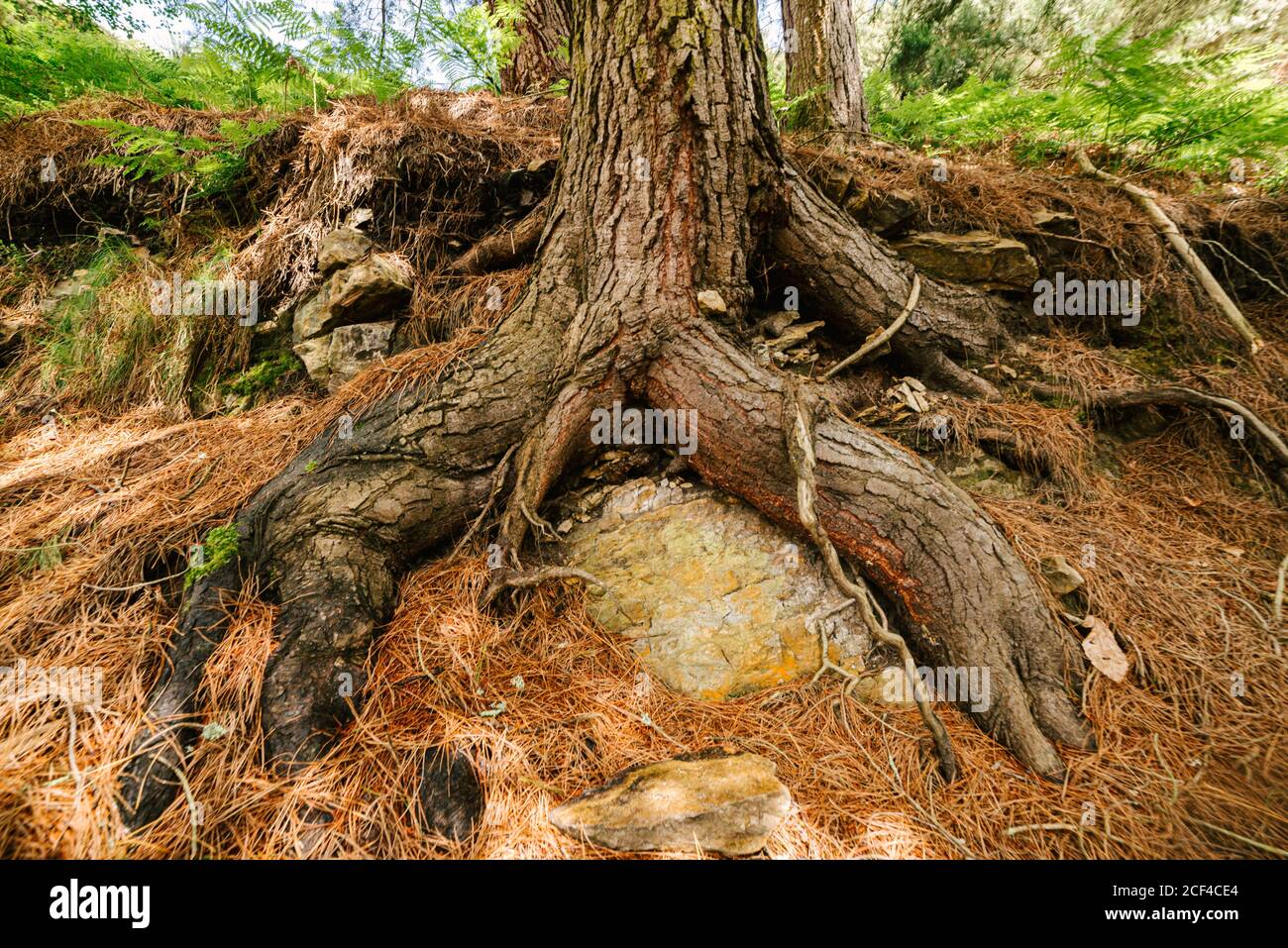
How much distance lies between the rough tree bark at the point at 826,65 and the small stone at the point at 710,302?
268cm

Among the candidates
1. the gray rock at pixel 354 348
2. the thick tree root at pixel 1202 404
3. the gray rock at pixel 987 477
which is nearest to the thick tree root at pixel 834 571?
the gray rock at pixel 987 477

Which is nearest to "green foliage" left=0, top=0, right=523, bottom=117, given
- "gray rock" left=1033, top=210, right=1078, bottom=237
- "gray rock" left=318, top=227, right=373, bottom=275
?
"gray rock" left=318, top=227, right=373, bottom=275

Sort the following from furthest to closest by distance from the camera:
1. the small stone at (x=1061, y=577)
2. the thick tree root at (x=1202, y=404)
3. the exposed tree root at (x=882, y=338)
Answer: the exposed tree root at (x=882, y=338)
the thick tree root at (x=1202, y=404)
the small stone at (x=1061, y=577)

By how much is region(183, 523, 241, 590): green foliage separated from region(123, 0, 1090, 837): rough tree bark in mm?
52

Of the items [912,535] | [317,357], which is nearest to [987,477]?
[912,535]

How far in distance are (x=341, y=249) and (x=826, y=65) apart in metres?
4.18

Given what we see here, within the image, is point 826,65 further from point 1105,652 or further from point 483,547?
point 483,547

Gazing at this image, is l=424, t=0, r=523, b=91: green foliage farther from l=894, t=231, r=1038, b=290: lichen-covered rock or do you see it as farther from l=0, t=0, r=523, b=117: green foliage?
l=894, t=231, r=1038, b=290: lichen-covered rock

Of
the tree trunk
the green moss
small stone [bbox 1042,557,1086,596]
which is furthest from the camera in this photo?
the tree trunk

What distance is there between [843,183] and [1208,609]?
9.68 ft

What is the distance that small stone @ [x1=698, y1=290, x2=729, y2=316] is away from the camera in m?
2.46

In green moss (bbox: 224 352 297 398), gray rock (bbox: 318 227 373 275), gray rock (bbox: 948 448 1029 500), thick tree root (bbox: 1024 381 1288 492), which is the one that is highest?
gray rock (bbox: 318 227 373 275)

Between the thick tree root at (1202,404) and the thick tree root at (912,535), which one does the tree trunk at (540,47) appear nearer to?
the thick tree root at (912,535)

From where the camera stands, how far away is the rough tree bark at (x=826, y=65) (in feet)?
13.1
